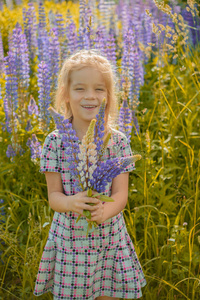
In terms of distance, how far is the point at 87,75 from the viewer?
2.23m

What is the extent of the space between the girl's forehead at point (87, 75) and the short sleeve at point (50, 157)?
1.19 ft

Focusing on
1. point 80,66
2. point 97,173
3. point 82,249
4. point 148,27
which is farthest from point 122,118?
point 148,27

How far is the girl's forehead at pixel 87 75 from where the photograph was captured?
223 cm

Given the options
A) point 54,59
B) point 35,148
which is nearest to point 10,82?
point 54,59

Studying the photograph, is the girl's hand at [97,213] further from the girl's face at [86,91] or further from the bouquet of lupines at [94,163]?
the girl's face at [86,91]

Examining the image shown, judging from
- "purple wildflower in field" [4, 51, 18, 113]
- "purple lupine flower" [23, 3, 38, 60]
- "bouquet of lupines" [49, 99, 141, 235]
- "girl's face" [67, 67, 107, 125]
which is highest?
"purple lupine flower" [23, 3, 38, 60]

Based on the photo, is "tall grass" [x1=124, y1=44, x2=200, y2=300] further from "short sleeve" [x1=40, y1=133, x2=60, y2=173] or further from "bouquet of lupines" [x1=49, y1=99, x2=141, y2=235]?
"bouquet of lupines" [x1=49, y1=99, x2=141, y2=235]

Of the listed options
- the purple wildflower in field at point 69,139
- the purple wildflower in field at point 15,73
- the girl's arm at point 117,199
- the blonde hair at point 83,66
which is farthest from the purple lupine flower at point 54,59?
the purple wildflower in field at point 69,139

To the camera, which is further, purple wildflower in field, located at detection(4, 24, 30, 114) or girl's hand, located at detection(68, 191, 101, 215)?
purple wildflower in field, located at detection(4, 24, 30, 114)

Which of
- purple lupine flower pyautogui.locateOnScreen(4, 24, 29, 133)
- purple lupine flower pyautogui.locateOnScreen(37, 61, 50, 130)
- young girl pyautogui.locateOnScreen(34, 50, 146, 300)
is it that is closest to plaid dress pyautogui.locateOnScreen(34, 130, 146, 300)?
young girl pyautogui.locateOnScreen(34, 50, 146, 300)

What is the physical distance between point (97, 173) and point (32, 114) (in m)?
2.42

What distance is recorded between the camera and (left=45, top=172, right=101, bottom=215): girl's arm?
1.90 metres

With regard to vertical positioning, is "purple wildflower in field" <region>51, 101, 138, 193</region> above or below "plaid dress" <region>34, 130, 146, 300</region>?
above

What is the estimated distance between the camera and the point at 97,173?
1.75 metres
